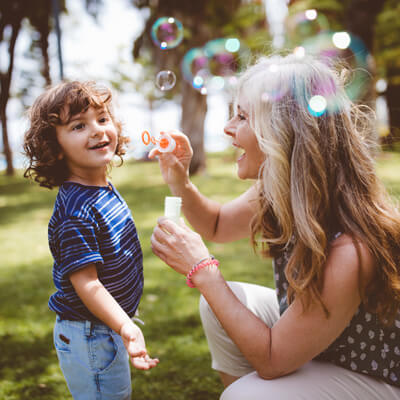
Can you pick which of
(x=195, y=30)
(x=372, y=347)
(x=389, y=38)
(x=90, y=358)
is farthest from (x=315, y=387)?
(x=389, y=38)

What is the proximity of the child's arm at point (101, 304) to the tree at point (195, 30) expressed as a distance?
8.24 m

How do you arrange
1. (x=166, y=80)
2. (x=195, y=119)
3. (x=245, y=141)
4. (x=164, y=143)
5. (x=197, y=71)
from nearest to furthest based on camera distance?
1. (x=245, y=141)
2. (x=164, y=143)
3. (x=166, y=80)
4. (x=197, y=71)
5. (x=195, y=119)

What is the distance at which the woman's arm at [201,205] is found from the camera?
1782mm

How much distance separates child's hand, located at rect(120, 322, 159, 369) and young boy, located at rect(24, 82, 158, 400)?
0.35ft

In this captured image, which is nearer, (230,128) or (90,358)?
(90,358)

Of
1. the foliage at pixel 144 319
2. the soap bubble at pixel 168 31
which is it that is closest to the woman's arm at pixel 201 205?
the foliage at pixel 144 319

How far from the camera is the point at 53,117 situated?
4.36 feet

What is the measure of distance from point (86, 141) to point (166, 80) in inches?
32.6

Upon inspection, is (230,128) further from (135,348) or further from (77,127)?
(135,348)

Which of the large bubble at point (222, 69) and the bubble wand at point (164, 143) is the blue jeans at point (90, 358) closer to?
the bubble wand at point (164, 143)

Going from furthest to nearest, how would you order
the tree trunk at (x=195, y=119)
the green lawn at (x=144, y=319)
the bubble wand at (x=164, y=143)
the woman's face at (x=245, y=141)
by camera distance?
the tree trunk at (x=195, y=119) → the green lawn at (x=144, y=319) → the bubble wand at (x=164, y=143) → the woman's face at (x=245, y=141)

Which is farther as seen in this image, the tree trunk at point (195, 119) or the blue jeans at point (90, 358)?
the tree trunk at point (195, 119)

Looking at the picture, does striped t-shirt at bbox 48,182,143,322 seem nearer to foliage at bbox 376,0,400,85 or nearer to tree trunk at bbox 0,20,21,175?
tree trunk at bbox 0,20,21,175

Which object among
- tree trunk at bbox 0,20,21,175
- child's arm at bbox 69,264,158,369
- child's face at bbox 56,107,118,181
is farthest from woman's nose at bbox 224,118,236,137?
tree trunk at bbox 0,20,21,175
